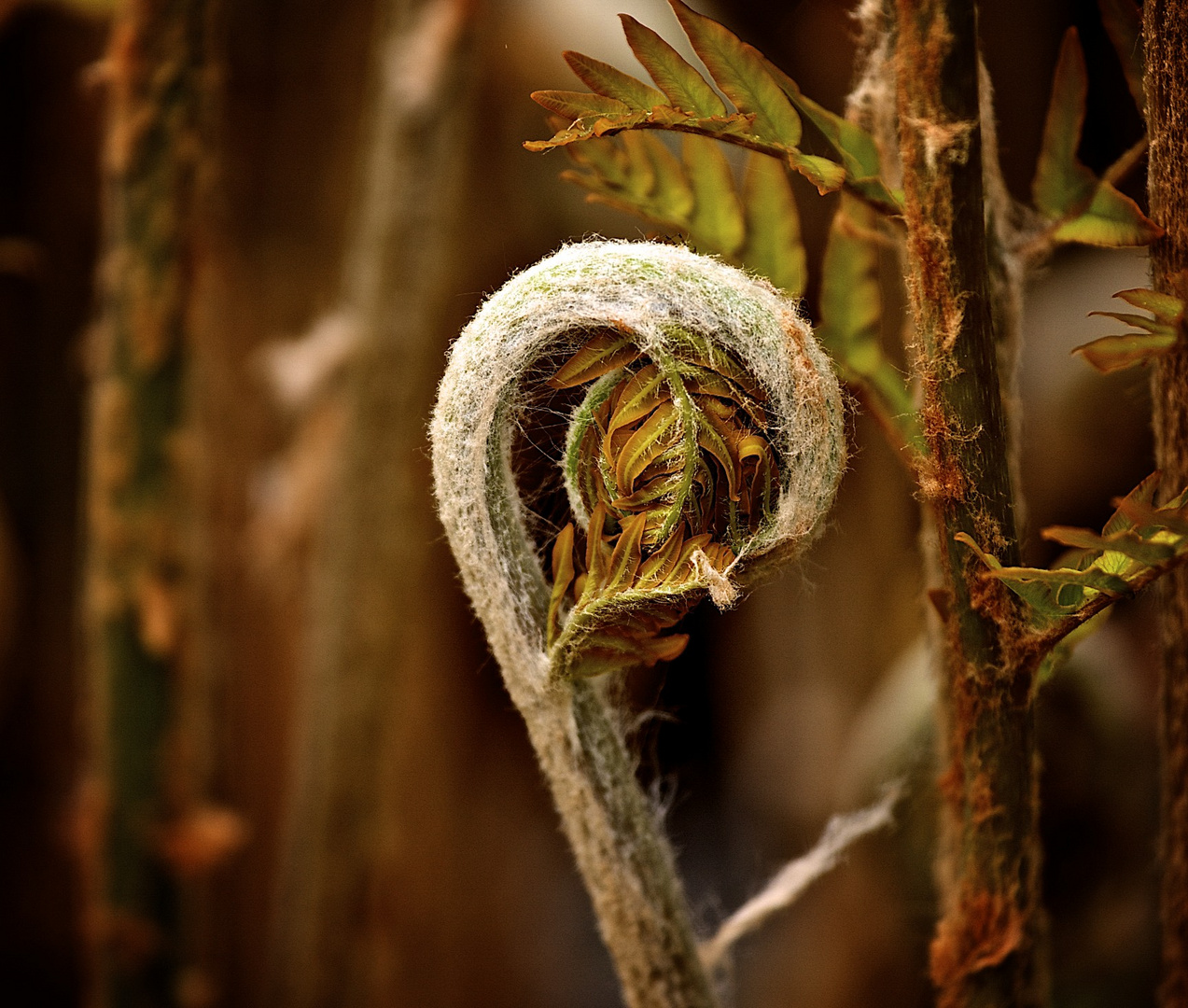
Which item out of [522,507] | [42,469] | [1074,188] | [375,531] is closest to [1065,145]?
[1074,188]

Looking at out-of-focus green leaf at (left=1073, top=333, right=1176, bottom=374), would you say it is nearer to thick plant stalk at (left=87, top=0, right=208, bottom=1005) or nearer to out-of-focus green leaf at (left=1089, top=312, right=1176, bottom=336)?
out-of-focus green leaf at (left=1089, top=312, right=1176, bottom=336)

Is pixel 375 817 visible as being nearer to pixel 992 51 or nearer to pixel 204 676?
pixel 204 676

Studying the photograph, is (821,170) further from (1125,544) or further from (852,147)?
(1125,544)

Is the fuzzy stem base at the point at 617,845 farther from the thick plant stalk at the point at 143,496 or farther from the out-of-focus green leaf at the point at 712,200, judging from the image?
the thick plant stalk at the point at 143,496

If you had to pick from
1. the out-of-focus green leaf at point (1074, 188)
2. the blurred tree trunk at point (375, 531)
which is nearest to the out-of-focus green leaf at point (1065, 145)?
the out-of-focus green leaf at point (1074, 188)

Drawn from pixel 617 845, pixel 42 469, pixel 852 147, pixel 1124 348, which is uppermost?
pixel 42 469

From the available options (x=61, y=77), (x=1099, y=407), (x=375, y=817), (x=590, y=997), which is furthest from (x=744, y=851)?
(x=61, y=77)

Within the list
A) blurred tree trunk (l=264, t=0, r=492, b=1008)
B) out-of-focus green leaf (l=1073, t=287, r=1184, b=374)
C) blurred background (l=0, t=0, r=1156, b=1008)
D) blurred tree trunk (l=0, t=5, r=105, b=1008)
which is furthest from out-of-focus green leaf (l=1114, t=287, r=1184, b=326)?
blurred tree trunk (l=0, t=5, r=105, b=1008)
